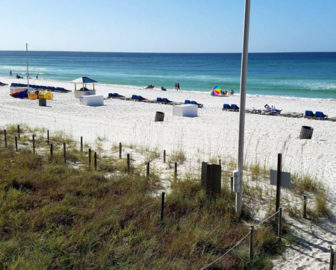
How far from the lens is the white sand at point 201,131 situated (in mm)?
10523

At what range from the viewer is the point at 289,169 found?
360 inches

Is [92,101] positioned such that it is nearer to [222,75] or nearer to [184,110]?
[184,110]

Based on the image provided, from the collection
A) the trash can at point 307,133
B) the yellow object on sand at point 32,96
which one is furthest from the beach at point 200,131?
the yellow object on sand at point 32,96

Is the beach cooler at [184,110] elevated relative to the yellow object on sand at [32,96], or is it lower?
lower

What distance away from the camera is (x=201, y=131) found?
581 inches

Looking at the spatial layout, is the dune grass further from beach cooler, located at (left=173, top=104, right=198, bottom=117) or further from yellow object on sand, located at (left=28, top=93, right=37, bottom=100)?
yellow object on sand, located at (left=28, top=93, right=37, bottom=100)

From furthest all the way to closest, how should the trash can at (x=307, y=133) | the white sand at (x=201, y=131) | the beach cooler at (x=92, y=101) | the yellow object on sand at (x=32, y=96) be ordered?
the yellow object on sand at (x=32, y=96) → the beach cooler at (x=92, y=101) → the trash can at (x=307, y=133) → the white sand at (x=201, y=131)

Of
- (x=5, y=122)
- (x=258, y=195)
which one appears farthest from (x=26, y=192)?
(x=5, y=122)

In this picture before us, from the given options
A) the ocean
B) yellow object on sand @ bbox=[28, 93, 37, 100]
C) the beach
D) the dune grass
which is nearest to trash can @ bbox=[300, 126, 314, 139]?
the beach

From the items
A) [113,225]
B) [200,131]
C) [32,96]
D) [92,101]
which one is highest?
[32,96]

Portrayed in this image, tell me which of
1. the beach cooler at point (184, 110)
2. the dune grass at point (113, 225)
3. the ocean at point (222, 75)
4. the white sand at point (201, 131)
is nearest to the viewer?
the dune grass at point (113, 225)

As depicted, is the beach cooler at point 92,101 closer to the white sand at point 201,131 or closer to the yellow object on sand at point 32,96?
the white sand at point 201,131

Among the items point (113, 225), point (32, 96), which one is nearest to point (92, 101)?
point (32, 96)

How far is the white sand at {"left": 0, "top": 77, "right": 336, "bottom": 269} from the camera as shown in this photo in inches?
414
